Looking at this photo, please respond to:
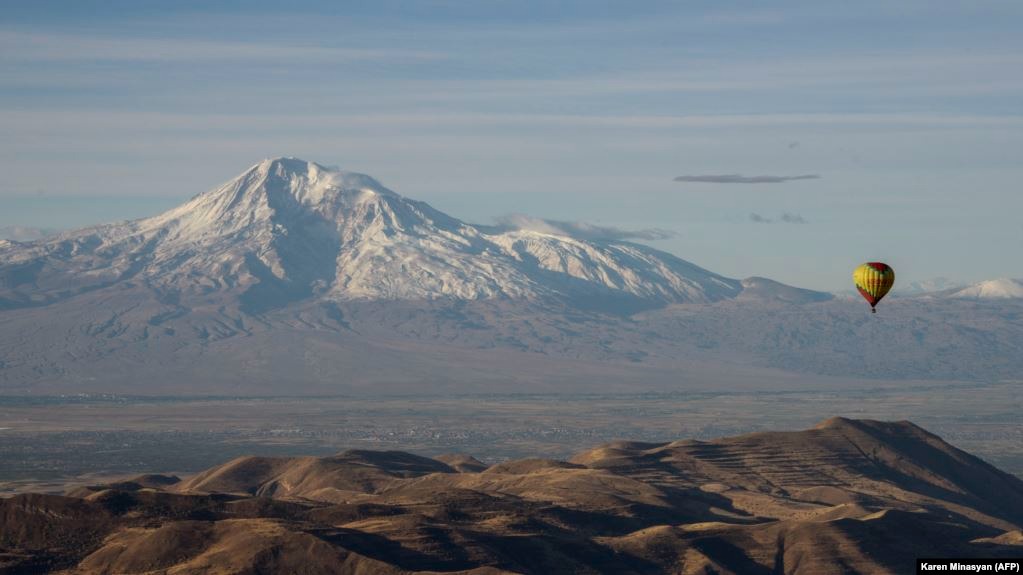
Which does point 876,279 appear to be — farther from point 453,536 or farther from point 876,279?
point 453,536

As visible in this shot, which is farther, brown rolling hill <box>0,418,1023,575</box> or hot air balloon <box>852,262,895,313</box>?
hot air balloon <box>852,262,895,313</box>

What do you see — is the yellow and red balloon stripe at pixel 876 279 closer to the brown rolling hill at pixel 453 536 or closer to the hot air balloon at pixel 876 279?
the hot air balloon at pixel 876 279

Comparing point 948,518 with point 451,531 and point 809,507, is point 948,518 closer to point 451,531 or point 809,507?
point 809,507

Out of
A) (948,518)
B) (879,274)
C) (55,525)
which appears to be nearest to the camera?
(55,525)

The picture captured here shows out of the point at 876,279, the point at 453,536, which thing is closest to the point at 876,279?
→ the point at 876,279

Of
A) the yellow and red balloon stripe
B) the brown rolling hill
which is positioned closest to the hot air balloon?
the yellow and red balloon stripe

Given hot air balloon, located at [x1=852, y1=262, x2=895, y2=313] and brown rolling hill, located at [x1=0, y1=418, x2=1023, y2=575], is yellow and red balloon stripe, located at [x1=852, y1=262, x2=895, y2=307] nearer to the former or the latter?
hot air balloon, located at [x1=852, y1=262, x2=895, y2=313]

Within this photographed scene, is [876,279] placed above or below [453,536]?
above

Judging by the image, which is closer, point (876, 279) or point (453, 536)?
A: point (453, 536)

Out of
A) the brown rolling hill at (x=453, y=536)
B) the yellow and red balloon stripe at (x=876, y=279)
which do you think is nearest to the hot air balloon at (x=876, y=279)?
the yellow and red balloon stripe at (x=876, y=279)

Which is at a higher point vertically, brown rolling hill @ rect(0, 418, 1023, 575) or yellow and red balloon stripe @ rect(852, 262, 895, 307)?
yellow and red balloon stripe @ rect(852, 262, 895, 307)

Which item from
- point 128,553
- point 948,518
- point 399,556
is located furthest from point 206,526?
point 948,518
